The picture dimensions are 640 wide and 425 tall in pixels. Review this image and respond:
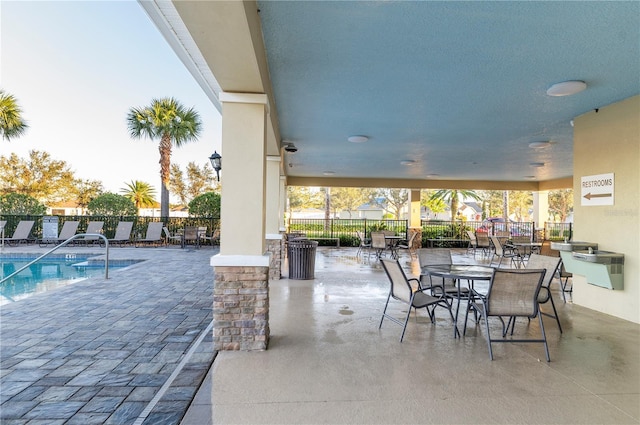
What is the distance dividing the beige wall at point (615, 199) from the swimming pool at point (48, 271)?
28.0 feet

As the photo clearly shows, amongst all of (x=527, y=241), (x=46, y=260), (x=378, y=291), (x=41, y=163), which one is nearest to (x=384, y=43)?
(x=378, y=291)

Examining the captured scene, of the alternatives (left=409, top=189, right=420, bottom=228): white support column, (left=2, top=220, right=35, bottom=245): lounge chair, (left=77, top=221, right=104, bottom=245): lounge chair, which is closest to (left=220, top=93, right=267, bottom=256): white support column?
(left=77, top=221, right=104, bottom=245): lounge chair

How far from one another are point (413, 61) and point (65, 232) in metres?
13.8

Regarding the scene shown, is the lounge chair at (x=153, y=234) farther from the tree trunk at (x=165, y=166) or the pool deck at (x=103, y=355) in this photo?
the pool deck at (x=103, y=355)

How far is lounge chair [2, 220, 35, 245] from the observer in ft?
39.4

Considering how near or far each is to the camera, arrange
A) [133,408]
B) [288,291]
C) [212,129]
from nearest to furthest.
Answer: [133,408] < [288,291] < [212,129]

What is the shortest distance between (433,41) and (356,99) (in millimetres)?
1613

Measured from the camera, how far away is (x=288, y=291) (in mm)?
5754

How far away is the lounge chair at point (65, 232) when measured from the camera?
12.2 metres

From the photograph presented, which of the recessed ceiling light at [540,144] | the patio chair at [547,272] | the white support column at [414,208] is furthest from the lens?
the white support column at [414,208]

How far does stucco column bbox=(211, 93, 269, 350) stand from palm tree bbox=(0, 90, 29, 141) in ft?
45.0

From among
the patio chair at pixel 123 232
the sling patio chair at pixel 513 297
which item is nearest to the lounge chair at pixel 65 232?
the patio chair at pixel 123 232

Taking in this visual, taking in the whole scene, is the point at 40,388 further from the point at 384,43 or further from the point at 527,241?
the point at 527,241

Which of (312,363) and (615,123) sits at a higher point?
(615,123)
